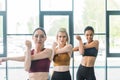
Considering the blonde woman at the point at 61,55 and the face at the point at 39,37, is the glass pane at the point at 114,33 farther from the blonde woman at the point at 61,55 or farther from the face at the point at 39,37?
the face at the point at 39,37

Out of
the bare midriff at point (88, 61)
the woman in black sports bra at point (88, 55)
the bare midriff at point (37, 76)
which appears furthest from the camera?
the bare midriff at point (88, 61)

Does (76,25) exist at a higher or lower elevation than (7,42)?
higher

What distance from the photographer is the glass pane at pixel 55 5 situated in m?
6.45

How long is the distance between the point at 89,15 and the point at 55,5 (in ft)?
2.96

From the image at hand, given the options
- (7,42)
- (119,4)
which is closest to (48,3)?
(7,42)

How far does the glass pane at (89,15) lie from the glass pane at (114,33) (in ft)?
0.76

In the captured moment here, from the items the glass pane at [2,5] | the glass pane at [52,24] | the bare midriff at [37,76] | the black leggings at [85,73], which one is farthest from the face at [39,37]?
the glass pane at [2,5]

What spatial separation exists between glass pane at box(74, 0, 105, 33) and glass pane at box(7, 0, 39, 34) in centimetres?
101

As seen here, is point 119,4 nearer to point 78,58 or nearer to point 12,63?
point 78,58

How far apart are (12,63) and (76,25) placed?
6.17 ft

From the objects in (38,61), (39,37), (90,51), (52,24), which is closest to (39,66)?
(38,61)

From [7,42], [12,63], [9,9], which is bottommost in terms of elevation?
[12,63]

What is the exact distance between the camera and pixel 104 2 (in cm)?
653

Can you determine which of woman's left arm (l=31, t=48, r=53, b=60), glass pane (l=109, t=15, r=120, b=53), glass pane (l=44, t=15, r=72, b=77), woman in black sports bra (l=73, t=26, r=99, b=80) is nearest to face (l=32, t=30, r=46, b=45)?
woman's left arm (l=31, t=48, r=53, b=60)
